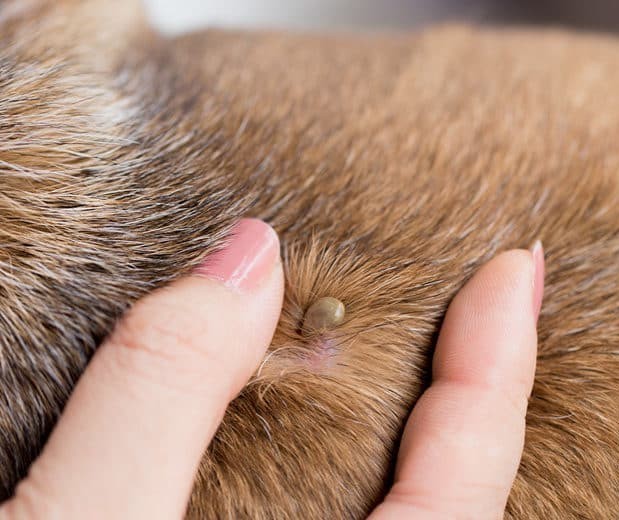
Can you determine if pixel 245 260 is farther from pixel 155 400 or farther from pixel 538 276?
pixel 538 276

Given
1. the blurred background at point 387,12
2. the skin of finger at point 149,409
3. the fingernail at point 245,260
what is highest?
the fingernail at point 245,260

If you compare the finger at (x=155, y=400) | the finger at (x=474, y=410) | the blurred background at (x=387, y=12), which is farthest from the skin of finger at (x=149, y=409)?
the blurred background at (x=387, y=12)

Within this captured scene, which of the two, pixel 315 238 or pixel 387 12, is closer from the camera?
pixel 315 238

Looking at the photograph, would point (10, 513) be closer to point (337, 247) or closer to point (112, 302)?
point (112, 302)

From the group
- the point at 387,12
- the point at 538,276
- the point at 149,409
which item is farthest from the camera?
the point at 387,12

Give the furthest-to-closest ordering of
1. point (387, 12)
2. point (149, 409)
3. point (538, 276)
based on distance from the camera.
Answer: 1. point (387, 12)
2. point (538, 276)
3. point (149, 409)

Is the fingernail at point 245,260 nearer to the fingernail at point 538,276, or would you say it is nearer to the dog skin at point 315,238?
the dog skin at point 315,238

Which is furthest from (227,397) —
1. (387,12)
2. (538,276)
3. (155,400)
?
(387,12)
